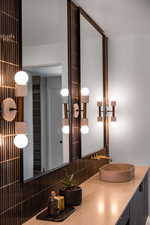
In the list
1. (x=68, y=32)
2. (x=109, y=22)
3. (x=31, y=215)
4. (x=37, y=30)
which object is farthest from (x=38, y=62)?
(x=109, y=22)

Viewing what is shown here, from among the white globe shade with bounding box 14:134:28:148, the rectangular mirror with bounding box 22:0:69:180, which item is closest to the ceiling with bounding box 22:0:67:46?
the rectangular mirror with bounding box 22:0:69:180

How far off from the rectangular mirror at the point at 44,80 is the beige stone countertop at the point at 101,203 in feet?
1.15

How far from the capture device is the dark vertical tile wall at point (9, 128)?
5.42 feet

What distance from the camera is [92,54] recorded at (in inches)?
134

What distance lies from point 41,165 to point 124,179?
0.97 m

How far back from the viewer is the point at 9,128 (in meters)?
1.71

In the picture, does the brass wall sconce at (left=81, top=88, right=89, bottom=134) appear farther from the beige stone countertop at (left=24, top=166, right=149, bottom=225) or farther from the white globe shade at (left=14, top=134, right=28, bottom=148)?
the white globe shade at (left=14, top=134, right=28, bottom=148)

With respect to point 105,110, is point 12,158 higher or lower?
lower

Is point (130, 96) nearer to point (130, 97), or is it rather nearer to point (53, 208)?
point (130, 97)

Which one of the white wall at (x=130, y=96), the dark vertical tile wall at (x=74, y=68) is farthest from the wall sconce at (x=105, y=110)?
the dark vertical tile wall at (x=74, y=68)

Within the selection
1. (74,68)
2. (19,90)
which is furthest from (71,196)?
Answer: (74,68)

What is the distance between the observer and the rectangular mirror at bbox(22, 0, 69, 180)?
198 centimetres

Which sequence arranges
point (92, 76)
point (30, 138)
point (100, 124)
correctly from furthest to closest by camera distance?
point (100, 124), point (92, 76), point (30, 138)

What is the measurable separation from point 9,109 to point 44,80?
2.05 feet
